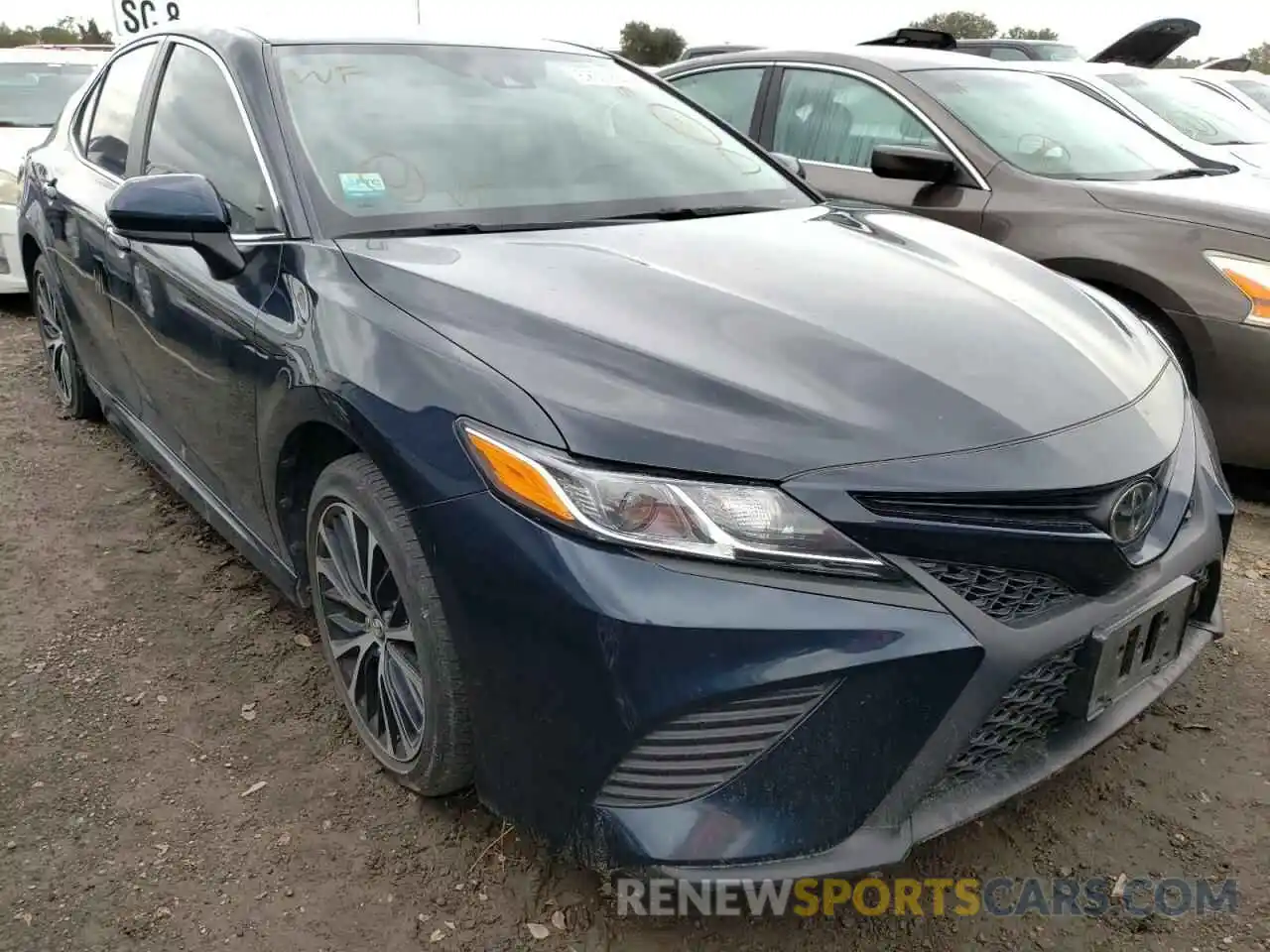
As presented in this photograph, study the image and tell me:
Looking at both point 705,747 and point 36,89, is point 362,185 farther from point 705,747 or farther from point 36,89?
point 36,89

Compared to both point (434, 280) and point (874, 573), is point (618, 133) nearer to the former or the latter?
point (434, 280)

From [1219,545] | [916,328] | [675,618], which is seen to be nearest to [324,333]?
[675,618]

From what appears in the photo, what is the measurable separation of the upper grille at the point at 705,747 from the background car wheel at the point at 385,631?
16.2 inches

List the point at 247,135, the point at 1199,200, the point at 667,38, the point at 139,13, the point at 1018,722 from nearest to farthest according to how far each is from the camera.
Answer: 1. the point at 1018,722
2. the point at 247,135
3. the point at 1199,200
4. the point at 139,13
5. the point at 667,38

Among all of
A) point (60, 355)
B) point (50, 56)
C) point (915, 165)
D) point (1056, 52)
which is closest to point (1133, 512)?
point (915, 165)

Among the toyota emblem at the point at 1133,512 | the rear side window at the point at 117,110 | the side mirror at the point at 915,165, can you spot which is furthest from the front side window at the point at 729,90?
the toyota emblem at the point at 1133,512

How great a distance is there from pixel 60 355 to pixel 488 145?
2.73 m

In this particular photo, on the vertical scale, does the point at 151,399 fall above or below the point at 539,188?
below

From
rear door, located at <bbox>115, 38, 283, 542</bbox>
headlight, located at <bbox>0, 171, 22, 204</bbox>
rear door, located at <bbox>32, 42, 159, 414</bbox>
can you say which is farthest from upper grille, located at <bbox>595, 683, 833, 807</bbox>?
headlight, located at <bbox>0, 171, 22, 204</bbox>

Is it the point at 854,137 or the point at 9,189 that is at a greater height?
the point at 854,137

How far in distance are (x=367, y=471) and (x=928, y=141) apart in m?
3.14

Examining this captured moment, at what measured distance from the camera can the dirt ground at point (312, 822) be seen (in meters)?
1.88

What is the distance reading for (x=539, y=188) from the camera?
8.23 feet

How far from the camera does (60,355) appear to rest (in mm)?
4328
